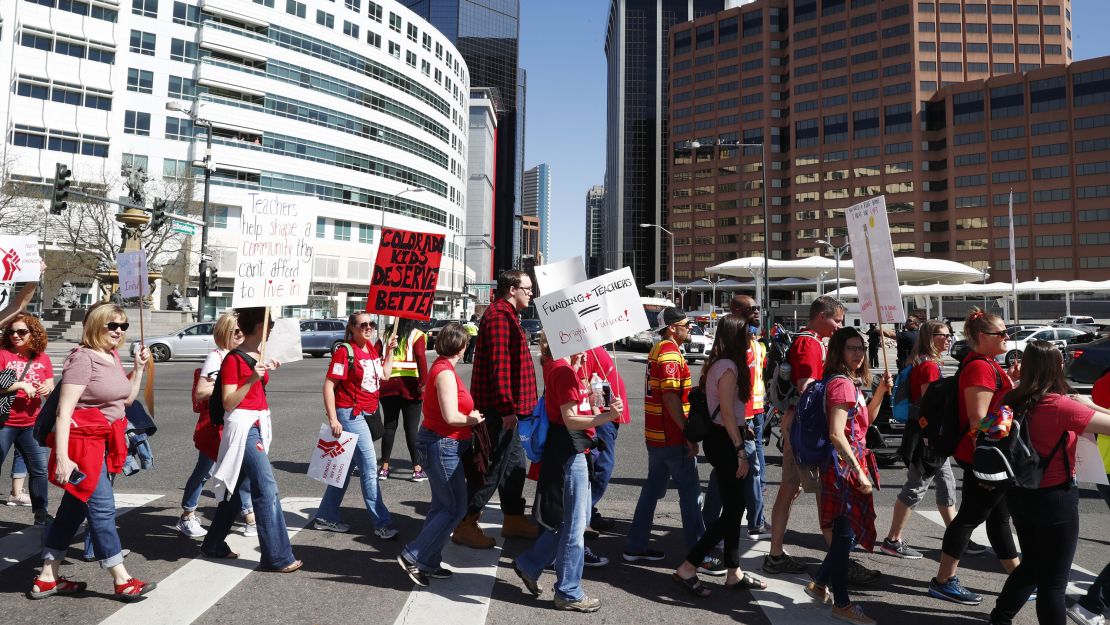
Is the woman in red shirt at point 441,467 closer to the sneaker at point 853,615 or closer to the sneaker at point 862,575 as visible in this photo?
the sneaker at point 853,615

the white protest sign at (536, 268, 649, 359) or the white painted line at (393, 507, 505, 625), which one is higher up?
the white protest sign at (536, 268, 649, 359)

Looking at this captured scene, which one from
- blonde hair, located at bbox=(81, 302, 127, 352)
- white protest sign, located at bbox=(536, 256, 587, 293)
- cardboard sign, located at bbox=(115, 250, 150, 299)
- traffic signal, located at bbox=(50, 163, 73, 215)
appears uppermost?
traffic signal, located at bbox=(50, 163, 73, 215)

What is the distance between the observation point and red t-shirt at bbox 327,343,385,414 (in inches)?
219

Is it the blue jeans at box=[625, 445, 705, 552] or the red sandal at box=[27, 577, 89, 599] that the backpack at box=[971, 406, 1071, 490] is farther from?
the red sandal at box=[27, 577, 89, 599]

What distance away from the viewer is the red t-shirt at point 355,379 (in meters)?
5.55

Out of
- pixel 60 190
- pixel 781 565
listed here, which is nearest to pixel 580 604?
pixel 781 565

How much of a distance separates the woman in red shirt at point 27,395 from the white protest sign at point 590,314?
4.13 meters

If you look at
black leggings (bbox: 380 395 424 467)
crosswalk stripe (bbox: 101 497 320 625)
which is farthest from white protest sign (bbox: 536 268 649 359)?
black leggings (bbox: 380 395 424 467)

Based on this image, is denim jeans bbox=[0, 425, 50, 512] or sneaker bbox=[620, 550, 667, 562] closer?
sneaker bbox=[620, 550, 667, 562]

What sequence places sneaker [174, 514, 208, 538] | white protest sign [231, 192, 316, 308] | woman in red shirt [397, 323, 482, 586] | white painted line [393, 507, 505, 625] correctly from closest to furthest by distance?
white painted line [393, 507, 505, 625] → woman in red shirt [397, 323, 482, 586] → sneaker [174, 514, 208, 538] → white protest sign [231, 192, 316, 308]

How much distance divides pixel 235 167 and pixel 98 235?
15.8 meters

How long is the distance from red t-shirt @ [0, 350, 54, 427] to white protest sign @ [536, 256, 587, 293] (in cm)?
402

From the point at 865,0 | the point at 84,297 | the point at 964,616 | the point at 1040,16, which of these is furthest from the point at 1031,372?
the point at 1040,16

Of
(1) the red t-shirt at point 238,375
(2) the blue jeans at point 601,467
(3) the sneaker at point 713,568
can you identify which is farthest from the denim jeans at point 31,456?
(3) the sneaker at point 713,568
